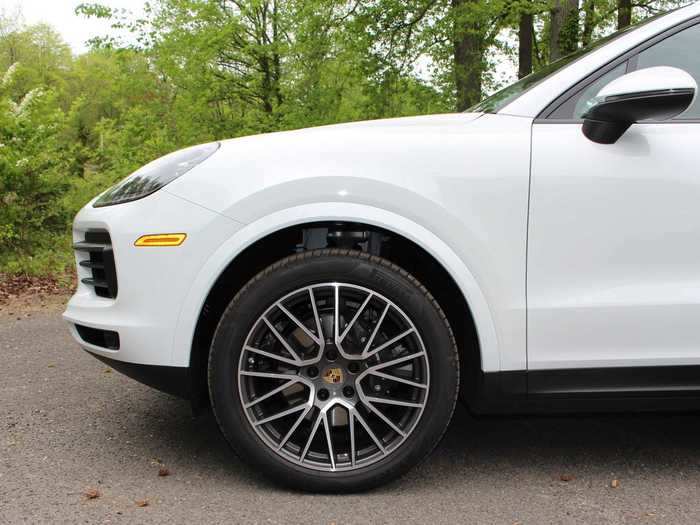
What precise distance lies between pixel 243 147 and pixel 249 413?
99cm

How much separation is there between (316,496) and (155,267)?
1027 mm

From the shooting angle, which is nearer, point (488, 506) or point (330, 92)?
point (488, 506)

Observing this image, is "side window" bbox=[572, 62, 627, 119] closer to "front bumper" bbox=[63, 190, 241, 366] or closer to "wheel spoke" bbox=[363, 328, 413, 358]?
"wheel spoke" bbox=[363, 328, 413, 358]

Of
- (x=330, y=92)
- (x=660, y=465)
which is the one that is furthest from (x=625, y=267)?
(x=330, y=92)

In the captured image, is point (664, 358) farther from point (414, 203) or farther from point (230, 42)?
point (230, 42)

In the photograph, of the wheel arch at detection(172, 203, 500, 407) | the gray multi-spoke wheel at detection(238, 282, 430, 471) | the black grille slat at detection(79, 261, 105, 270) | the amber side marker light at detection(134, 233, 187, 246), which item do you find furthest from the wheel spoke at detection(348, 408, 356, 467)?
the black grille slat at detection(79, 261, 105, 270)

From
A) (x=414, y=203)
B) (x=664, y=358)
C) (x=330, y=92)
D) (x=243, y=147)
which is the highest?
(x=330, y=92)

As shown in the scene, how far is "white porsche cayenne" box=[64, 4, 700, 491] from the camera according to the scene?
95.1 inches

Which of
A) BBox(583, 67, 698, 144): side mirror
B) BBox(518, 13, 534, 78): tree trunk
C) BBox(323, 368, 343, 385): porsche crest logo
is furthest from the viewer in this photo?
BBox(518, 13, 534, 78): tree trunk

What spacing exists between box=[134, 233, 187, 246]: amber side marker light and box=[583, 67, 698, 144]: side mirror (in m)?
1.52

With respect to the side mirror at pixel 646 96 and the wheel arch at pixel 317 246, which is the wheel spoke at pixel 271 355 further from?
the side mirror at pixel 646 96

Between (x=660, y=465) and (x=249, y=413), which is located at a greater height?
(x=249, y=413)

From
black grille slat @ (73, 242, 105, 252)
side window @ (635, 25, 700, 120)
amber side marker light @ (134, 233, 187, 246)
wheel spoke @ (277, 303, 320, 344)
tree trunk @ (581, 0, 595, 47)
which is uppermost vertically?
tree trunk @ (581, 0, 595, 47)

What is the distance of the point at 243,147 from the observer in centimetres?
259
